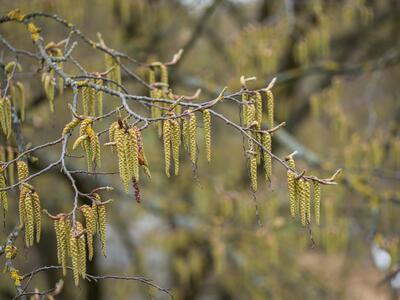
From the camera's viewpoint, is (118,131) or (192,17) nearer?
(118,131)

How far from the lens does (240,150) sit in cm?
1005

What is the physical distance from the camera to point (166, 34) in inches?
282

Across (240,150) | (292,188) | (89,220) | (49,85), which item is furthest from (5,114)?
(240,150)

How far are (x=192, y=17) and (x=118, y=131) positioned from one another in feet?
19.1

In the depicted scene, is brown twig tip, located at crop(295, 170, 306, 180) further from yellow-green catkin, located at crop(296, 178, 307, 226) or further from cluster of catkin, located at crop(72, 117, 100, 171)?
cluster of catkin, located at crop(72, 117, 100, 171)

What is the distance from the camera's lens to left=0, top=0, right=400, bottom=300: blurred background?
566cm

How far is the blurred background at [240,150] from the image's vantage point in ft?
18.6

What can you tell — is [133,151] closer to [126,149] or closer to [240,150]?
[126,149]

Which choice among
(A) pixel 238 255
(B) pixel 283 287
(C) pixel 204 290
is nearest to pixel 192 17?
(A) pixel 238 255

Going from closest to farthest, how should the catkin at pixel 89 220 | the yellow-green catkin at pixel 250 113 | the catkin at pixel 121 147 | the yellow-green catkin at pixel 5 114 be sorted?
the catkin at pixel 121 147 < the catkin at pixel 89 220 < the yellow-green catkin at pixel 250 113 < the yellow-green catkin at pixel 5 114

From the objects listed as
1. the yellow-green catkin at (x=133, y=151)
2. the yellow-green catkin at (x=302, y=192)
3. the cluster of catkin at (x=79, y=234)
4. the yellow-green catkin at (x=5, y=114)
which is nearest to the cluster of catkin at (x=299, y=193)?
the yellow-green catkin at (x=302, y=192)

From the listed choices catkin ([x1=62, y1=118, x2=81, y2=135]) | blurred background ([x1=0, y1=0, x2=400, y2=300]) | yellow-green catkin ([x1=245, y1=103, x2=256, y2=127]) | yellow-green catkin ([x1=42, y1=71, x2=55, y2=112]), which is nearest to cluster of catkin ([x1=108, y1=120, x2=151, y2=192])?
catkin ([x1=62, y1=118, x2=81, y2=135])

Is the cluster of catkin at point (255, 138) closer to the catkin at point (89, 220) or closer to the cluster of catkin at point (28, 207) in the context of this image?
the catkin at point (89, 220)

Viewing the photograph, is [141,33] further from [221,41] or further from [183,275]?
[183,275]
